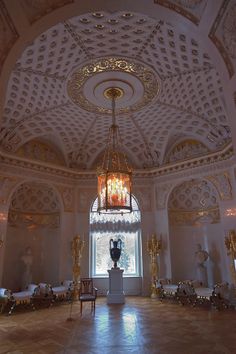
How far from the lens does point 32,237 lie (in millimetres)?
12773

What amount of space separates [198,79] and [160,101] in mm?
1807

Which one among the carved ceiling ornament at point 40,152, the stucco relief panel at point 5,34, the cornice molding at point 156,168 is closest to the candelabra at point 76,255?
the cornice molding at point 156,168

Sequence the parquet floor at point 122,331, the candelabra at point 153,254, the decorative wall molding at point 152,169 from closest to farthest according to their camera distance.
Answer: the parquet floor at point 122,331, the decorative wall molding at point 152,169, the candelabra at point 153,254

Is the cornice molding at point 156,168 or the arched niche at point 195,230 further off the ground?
the cornice molding at point 156,168

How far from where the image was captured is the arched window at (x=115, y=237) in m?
13.4

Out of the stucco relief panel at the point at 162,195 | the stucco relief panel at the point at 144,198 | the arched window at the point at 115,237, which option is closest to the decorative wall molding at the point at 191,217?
the stucco relief panel at the point at 162,195

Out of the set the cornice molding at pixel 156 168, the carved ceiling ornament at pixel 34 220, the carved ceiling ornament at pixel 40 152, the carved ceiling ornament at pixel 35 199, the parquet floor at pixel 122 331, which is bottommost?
the parquet floor at pixel 122 331

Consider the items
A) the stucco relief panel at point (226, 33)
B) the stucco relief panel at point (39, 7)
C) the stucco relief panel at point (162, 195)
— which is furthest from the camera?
the stucco relief panel at point (162, 195)

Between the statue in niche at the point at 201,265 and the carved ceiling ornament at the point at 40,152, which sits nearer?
the statue in niche at the point at 201,265

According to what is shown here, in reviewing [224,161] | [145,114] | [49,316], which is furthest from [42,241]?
[224,161]

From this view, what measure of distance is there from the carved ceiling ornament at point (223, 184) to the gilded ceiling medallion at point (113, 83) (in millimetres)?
4433

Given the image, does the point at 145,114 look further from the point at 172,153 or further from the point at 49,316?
the point at 49,316

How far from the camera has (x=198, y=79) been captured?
897 cm

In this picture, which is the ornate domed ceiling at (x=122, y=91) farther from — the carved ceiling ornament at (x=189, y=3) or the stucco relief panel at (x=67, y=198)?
the stucco relief panel at (x=67, y=198)
